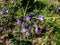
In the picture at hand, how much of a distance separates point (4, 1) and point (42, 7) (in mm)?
596

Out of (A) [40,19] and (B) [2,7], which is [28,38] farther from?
(B) [2,7]

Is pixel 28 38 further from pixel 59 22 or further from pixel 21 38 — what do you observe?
pixel 59 22

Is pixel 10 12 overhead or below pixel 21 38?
overhead

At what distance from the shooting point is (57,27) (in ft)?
11.3

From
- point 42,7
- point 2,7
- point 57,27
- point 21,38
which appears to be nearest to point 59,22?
point 57,27

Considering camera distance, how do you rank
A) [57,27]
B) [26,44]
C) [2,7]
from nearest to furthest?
[26,44] → [57,27] → [2,7]

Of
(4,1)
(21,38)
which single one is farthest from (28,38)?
(4,1)

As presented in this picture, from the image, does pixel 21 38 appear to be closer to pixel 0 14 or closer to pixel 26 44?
pixel 26 44

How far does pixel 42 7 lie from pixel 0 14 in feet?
2.19

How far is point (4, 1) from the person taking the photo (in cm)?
381

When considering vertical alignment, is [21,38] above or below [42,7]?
below

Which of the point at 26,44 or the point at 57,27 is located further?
the point at 57,27

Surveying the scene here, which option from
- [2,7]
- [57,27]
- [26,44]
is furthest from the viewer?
[2,7]

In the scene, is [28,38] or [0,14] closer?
[28,38]
